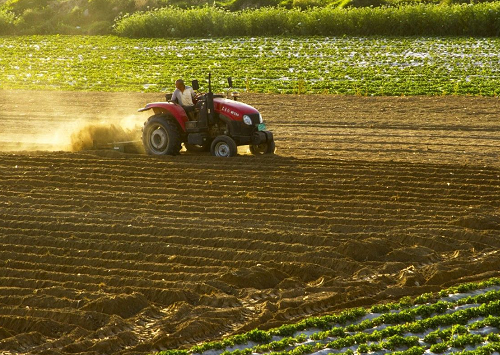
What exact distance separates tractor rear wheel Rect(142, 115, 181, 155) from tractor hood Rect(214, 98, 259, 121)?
3.44 ft

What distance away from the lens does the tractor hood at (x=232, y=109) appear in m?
16.3

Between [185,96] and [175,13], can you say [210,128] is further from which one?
[175,13]

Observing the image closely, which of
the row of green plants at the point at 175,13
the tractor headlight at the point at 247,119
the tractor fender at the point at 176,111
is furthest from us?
the row of green plants at the point at 175,13

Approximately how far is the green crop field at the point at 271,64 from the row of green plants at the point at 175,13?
2397 mm

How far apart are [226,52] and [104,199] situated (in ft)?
90.5

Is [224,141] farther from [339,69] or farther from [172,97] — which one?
[339,69]

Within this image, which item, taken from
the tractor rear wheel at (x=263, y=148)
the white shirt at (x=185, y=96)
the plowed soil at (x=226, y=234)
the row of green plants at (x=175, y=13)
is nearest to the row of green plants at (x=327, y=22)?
the row of green plants at (x=175, y=13)

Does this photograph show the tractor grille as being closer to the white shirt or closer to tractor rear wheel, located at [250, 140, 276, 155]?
tractor rear wheel, located at [250, 140, 276, 155]

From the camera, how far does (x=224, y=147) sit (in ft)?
54.3

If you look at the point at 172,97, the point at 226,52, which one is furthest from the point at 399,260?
the point at 226,52

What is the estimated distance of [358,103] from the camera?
24906 mm

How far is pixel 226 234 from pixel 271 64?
24637 millimetres

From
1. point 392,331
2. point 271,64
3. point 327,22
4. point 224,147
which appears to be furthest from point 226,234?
point 327,22

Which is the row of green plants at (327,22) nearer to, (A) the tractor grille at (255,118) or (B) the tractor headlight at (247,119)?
(A) the tractor grille at (255,118)
